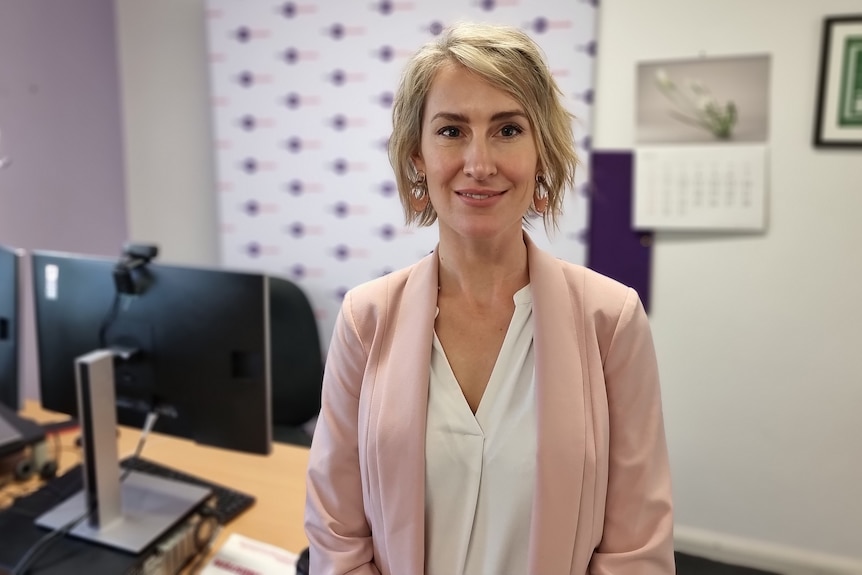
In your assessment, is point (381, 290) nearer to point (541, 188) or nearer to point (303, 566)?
point (541, 188)

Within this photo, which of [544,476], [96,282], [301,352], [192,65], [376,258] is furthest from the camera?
[192,65]

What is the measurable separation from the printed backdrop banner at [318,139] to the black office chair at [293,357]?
276 millimetres

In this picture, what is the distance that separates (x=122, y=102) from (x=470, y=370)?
223cm

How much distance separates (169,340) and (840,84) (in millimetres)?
1896

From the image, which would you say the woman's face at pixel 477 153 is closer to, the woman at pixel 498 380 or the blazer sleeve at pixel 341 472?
the woman at pixel 498 380

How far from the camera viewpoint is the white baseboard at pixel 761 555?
213 cm

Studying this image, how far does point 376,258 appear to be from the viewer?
7.76 feet

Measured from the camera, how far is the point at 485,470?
0.91m

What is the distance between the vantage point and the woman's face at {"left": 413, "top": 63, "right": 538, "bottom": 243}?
877 mm

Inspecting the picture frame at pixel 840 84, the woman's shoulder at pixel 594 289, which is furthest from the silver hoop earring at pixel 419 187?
the picture frame at pixel 840 84

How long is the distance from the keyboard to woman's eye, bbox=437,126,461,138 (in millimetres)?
955

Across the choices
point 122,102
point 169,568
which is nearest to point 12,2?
point 122,102

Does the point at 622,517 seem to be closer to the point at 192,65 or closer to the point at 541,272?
the point at 541,272

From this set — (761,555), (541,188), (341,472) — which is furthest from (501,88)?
(761,555)
